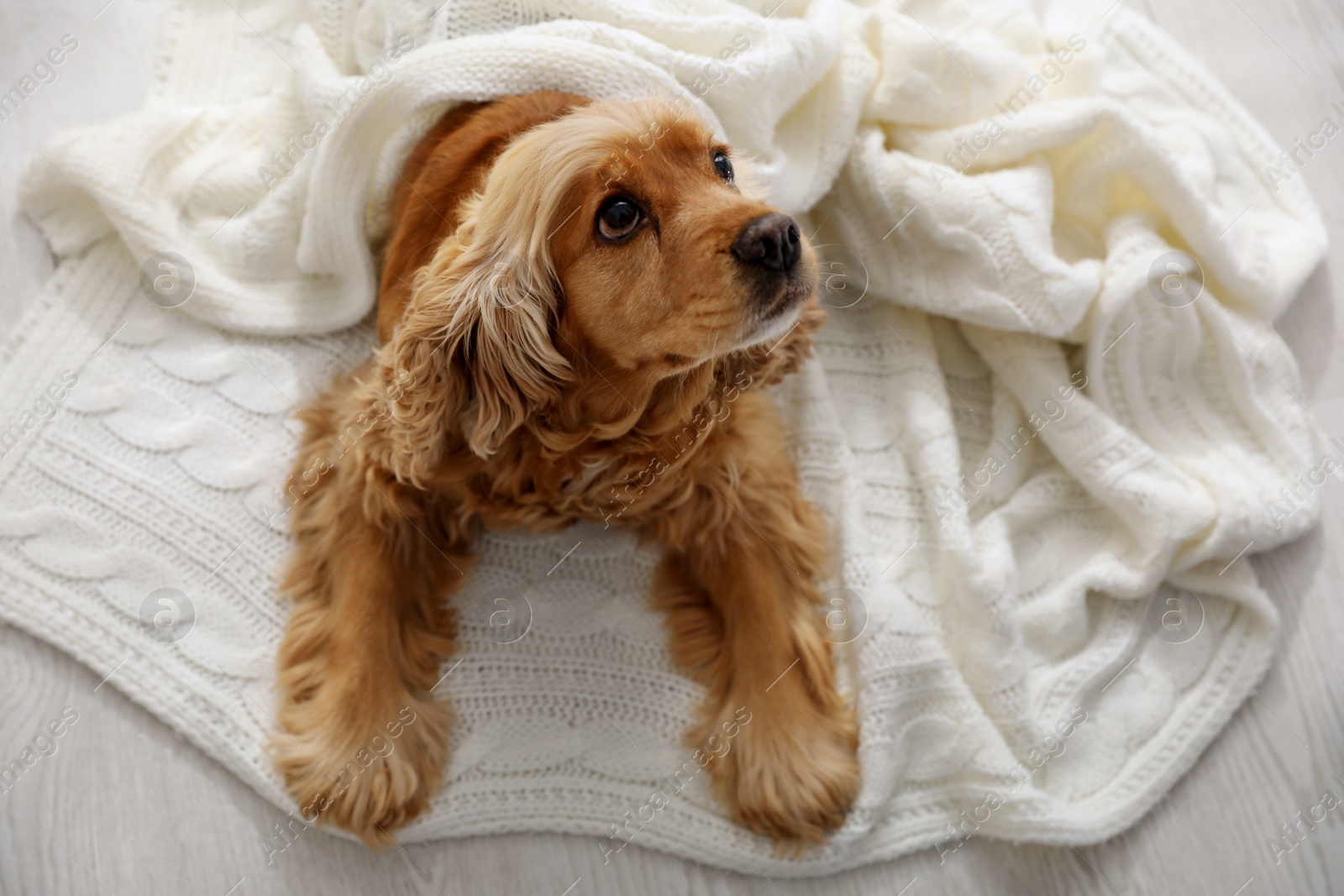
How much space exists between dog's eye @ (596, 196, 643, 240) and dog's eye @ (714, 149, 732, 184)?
22 centimetres

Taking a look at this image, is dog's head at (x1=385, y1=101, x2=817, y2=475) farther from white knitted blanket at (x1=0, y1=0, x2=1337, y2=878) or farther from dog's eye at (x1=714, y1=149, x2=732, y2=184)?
white knitted blanket at (x1=0, y1=0, x2=1337, y2=878)

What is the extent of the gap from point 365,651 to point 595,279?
0.92 meters

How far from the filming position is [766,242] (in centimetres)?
160

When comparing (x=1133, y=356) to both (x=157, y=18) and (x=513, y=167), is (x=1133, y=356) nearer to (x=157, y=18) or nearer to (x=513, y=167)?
(x=513, y=167)

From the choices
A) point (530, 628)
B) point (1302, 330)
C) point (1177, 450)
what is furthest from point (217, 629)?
point (1302, 330)

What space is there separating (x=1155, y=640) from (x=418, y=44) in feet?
7.12

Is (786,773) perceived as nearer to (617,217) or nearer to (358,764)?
(358,764)

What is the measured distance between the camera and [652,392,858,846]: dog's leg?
201 centimetres

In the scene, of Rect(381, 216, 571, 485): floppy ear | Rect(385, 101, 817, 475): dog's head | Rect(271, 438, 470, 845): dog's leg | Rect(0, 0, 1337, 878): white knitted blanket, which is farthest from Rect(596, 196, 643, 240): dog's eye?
Rect(271, 438, 470, 845): dog's leg

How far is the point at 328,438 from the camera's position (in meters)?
2.15

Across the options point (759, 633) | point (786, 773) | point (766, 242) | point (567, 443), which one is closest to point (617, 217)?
point (766, 242)

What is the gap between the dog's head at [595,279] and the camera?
162 centimetres

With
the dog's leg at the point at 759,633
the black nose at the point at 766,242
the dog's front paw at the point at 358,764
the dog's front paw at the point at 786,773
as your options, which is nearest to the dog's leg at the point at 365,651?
the dog's front paw at the point at 358,764

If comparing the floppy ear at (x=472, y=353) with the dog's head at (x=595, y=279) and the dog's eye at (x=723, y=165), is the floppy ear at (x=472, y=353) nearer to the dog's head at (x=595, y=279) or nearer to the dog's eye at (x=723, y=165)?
the dog's head at (x=595, y=279)
